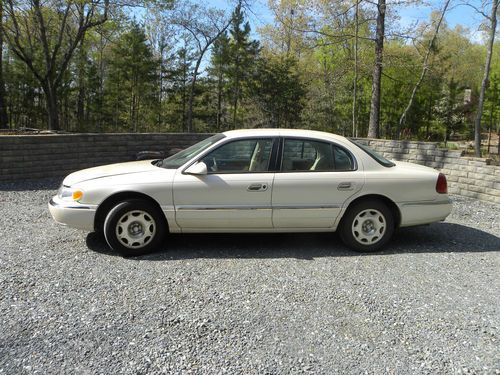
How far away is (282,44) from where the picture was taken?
105ft

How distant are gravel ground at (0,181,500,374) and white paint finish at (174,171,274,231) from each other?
411mm

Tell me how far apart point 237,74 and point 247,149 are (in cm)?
2120

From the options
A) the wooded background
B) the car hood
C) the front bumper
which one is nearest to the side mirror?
the car hood

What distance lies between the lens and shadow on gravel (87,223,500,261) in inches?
189

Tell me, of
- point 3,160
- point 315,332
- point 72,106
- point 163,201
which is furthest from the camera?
point 72,106

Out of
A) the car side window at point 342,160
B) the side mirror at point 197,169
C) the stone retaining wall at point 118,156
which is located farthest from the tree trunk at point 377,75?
the side mirror at point 197,169

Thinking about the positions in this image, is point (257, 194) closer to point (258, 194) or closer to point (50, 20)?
point (258, 194)

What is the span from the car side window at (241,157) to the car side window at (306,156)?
0.22 meters

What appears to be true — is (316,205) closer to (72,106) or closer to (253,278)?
(253,278)

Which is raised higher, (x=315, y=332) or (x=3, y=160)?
(x=3, y=160)

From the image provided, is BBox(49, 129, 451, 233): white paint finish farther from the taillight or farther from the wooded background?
the wooded background

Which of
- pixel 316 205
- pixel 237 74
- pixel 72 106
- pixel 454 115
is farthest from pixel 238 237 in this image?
pixel 454 115

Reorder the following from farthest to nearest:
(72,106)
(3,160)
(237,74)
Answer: (72,106), (237,74), (3,160)

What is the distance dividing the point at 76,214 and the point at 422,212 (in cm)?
403
